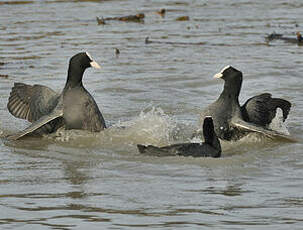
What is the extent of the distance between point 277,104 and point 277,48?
21.9ft

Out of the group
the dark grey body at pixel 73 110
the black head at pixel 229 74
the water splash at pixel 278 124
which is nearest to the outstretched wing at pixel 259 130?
the water splash at pixel 278 124

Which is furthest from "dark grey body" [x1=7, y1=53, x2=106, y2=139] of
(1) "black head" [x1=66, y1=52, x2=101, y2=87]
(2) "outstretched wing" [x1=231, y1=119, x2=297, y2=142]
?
(2) "outstretched wing" [x1=231, y1=119, x2=297, y2=142]

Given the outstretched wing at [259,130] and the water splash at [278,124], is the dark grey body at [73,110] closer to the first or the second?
the outstretched wing at [259,130]

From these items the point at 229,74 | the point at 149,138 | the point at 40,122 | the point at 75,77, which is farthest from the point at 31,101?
the point at 229,74

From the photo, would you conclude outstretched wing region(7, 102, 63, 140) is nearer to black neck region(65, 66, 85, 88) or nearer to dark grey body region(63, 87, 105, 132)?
dark grey body region(63, 87, 105, 132)

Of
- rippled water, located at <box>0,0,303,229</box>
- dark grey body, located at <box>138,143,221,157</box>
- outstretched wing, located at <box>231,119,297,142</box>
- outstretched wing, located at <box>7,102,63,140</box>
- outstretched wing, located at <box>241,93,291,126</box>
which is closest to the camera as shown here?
rippled water, located at <box>0,0,303,229</box>

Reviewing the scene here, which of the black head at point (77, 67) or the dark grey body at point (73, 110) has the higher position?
the black head at point (77, 67)

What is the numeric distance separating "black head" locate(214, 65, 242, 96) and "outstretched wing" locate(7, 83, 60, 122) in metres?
2.24

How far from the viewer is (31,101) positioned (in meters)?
11.1

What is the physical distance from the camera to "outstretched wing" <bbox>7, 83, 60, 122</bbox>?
10.9 m

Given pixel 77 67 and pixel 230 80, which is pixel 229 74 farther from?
pixel 77 67

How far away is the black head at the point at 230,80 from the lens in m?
10.4

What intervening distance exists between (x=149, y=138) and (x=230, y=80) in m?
1.29

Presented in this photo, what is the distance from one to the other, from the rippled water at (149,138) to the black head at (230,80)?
0.70m
